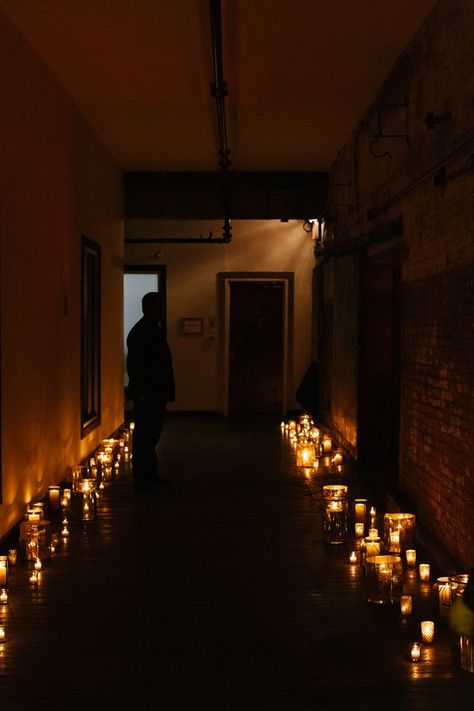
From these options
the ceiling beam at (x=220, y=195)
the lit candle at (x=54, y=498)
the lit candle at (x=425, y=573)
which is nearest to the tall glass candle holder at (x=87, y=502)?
the lit candle at (x=54, y=498)

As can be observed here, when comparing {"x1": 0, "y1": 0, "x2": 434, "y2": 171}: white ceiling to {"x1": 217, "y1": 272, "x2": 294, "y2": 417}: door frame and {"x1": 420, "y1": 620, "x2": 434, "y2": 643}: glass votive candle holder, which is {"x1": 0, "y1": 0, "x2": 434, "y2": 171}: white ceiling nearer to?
{"x1": 420, "y1": 620, "x2": 434, "y2": 643}: glass votive candle holder

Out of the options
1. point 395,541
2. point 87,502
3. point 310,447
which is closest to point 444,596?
point 395,541

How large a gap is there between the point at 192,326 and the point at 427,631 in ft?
30.4

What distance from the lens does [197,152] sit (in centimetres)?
976

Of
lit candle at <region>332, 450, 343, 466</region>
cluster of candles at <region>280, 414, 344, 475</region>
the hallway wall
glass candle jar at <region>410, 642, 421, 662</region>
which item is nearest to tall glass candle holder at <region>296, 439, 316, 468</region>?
cluster of candles at <region>280, 414, 344, 475</region>

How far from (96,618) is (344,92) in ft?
15.6

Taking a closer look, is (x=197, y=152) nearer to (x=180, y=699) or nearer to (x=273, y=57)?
(x=273, y=57)

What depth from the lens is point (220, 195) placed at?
36.8 feet

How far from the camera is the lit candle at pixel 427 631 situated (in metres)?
3.72

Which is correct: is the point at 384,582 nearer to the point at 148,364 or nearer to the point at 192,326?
the point at 148,364

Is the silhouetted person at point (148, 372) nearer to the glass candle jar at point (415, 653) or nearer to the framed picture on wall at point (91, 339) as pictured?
the framed picture on wall at point (91, 339)

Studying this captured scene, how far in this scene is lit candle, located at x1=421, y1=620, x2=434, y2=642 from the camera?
3721mm

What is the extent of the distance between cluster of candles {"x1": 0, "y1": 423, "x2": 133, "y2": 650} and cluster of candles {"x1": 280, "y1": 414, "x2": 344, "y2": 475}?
5.47ft

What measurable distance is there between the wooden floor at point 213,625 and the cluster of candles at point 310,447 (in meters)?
1.77
